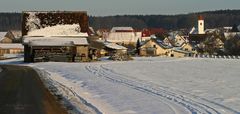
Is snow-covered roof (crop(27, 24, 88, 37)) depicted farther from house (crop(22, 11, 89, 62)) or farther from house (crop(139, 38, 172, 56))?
house (crop(139, 38, 172, 56))

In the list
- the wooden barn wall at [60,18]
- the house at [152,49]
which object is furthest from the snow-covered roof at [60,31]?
the house at [152,49]

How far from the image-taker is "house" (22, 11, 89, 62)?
184 ft

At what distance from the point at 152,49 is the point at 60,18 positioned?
46995 mm

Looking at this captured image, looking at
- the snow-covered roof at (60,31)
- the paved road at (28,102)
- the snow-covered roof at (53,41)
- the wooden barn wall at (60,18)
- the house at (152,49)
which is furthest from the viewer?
the house at (152,49)

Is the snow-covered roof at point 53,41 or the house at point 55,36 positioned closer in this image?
A: the house at point 55,36

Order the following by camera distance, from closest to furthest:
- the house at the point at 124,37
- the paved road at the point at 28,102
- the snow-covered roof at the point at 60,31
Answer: the paved road at the point at 28,102 → the snow-covered roof at the point at 60,31 → the house at the point at 124,37

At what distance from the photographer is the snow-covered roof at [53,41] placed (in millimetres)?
56562

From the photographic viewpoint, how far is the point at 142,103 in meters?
14.4

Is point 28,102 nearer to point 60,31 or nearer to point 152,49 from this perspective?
point 60,31

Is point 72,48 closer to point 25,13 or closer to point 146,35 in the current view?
point 25,13

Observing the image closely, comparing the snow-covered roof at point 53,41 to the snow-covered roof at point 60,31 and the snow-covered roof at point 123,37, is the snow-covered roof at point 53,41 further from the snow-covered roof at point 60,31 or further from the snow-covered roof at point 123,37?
the snow-covered roof at point 123,37

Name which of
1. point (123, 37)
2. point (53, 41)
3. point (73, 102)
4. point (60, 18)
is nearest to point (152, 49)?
point (60, 18)

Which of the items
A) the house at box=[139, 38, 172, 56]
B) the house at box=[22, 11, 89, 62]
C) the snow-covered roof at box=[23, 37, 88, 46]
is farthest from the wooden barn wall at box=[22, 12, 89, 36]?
the house at box=[139, 38, 172, 56]

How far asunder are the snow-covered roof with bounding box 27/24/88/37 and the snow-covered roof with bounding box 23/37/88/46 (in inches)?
46.3
